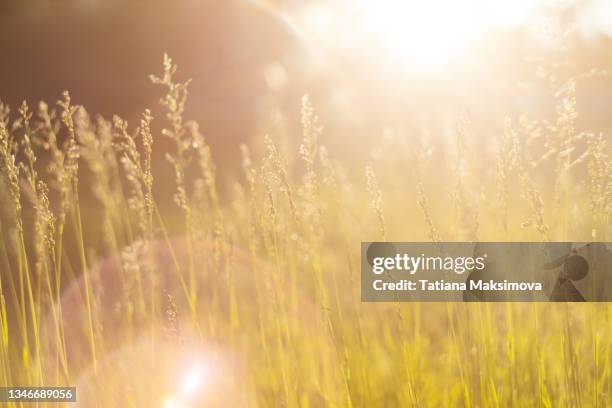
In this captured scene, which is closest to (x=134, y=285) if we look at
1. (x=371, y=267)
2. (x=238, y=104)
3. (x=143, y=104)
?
(x=371, y=267)

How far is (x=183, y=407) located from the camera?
1.38 meters

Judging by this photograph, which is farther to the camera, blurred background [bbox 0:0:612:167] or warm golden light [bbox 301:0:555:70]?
blurred background [bbox 0:0:612:167]

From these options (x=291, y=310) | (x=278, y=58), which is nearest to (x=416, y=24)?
(x=291, y=310)

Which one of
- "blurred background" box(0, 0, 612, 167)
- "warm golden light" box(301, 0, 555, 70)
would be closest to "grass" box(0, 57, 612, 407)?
"warm golden light" box(301, 0, 555, 70)

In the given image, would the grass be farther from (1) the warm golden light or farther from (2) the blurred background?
(2) the blurred background

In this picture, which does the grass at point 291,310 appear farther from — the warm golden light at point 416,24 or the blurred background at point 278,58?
the blurred background at point 278,58

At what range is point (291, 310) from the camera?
5.34 ft

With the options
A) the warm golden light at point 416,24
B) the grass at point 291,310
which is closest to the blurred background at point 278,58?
the warm golden light at point 416,24

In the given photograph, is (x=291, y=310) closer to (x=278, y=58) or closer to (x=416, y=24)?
(x=416, y=24)

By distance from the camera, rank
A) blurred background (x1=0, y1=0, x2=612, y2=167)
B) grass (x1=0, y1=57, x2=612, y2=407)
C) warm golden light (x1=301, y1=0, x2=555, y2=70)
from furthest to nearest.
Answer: blurred background (x1=0, y1=0, x2=612, y2=167), warm golden light (x1=301, y1=0, x2=555, y2=70), grass (x1=0, y1=57, x2=612, y2=407)

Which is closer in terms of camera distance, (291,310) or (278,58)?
(291,310)

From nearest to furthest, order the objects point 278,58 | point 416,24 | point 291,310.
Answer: point 291,310, point 416,24, point 278,58

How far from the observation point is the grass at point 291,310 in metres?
1.23

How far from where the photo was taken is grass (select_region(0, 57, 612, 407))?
1.23 m
